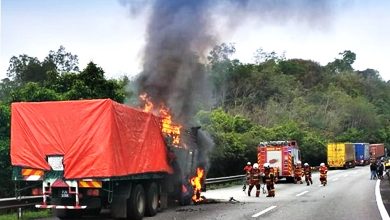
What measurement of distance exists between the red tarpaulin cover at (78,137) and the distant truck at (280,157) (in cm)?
1984

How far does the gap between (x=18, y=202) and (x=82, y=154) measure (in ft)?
8.30

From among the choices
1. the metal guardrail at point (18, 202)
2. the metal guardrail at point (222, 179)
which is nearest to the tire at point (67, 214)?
the metal guardrail at point (18, 202)

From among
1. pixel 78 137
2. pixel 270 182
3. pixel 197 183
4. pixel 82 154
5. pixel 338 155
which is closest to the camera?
pixel 82 154

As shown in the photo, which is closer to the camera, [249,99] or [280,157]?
[280,157]

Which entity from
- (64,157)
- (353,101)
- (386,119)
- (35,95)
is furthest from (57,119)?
(386,119)

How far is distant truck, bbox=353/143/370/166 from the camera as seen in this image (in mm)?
64812

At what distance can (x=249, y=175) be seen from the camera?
2267 centimetres

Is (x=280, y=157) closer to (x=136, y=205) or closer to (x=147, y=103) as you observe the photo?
(x=147, y=103)

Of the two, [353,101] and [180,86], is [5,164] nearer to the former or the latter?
[180,86]

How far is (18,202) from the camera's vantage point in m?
13.0

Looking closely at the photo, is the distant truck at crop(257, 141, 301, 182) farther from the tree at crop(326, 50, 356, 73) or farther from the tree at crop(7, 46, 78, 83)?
the tree at crop(326, 50, 356, 73)

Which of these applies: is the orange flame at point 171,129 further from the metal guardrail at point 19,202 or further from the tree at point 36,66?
the tree at point 36,66

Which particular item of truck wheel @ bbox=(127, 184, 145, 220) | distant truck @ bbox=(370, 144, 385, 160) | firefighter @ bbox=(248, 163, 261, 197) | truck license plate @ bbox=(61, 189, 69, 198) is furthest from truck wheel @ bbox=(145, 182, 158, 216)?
distant truck @ bbox=(370, 144, 385, 160)

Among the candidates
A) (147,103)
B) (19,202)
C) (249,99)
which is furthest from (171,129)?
(249,99)
